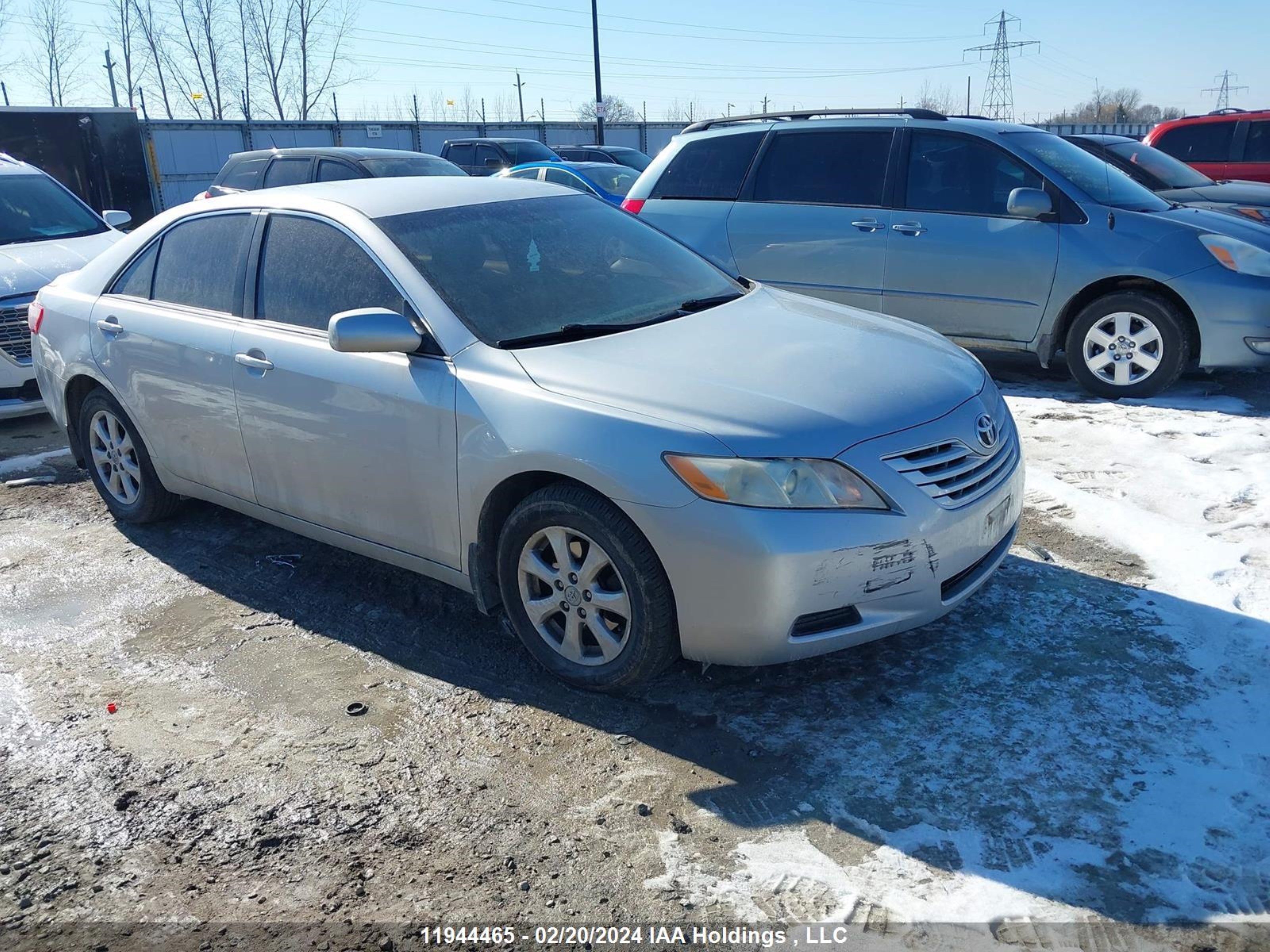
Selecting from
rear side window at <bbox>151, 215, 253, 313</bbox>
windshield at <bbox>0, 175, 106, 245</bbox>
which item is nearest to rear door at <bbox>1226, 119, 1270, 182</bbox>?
rear side window at <bbox>151, 215, 253, 313</bbox>

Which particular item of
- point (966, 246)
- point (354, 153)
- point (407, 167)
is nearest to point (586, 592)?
point (966, 246)

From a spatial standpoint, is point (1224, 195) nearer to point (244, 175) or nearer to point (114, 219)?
point (114, 219)

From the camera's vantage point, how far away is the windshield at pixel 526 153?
18.6m

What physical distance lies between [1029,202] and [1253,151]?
873 centimetres

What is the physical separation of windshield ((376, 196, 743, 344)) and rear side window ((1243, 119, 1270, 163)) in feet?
38.6

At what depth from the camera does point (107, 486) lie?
17.9ft

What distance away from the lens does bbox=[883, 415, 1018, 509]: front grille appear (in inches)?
130

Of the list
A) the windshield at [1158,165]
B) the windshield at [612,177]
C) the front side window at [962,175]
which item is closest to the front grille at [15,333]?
the front side window at [962,175]

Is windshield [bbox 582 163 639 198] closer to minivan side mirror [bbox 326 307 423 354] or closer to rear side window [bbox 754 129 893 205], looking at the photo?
rear side window [bbox 754 129 893 205]

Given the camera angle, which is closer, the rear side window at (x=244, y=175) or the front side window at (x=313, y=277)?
the front side window at (x=313, y=277)

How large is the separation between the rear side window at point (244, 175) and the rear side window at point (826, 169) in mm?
6414

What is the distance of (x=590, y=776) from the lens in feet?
10.3

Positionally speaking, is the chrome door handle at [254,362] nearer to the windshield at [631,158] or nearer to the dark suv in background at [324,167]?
the dark suv in background at [324,167]

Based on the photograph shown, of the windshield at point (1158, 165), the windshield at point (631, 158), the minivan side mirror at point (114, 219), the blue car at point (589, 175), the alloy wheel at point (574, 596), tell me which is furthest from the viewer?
the windshield at point (631, 158)
